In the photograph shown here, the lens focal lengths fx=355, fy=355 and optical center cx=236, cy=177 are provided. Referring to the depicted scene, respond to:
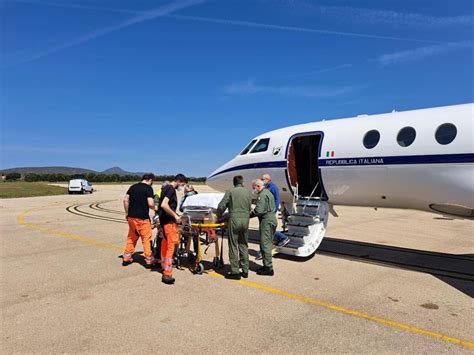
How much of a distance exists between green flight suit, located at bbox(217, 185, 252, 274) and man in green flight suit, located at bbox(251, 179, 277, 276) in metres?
0.43

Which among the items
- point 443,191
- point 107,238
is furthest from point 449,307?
point 107,238

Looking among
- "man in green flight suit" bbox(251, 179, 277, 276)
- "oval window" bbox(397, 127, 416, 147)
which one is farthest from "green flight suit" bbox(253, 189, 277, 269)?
"oval window" bbox(397, 127, 416, 147)

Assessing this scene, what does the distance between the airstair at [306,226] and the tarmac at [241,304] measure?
315mm

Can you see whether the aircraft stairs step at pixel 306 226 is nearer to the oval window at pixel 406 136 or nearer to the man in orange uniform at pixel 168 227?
the oval window at pixel 406 136

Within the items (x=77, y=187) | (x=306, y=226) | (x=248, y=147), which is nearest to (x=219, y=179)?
(x=248, y=147)

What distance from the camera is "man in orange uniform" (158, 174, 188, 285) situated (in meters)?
7.25

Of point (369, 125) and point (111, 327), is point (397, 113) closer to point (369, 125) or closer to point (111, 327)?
point (369, 125)

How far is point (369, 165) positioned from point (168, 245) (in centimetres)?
543

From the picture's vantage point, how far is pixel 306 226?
979cm

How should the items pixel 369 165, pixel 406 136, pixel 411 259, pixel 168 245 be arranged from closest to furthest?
pixel 168 245
pixel 406 136
pixel 369 165
pixel 411 259

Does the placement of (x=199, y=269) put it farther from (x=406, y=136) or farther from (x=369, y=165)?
(x=406, y=136)

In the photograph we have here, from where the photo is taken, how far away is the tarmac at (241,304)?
4.68m

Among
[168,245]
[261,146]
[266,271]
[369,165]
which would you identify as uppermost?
[261,146]

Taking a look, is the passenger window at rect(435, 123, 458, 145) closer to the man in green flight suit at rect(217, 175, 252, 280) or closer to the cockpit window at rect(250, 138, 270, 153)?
the man in green flight suit at rect(217, 175, 252, 280)
